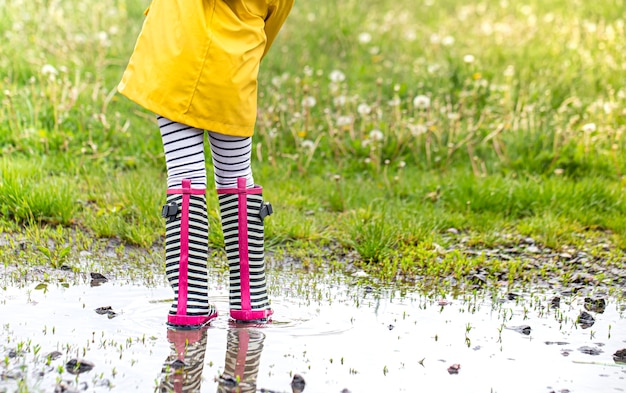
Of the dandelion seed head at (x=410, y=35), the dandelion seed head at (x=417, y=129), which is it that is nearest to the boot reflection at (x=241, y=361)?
the dandelion seed head at (x=417, y=129)

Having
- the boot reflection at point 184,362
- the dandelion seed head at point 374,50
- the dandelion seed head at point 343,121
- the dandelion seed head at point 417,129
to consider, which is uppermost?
the dandelion seed head at point 374,50

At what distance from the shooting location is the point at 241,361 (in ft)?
12.2

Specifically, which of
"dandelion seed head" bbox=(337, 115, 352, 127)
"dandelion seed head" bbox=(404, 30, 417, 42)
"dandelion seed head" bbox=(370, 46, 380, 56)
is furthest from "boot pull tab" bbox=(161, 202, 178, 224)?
"dandelion seed head" bbox=(404, 30, 417, 42)

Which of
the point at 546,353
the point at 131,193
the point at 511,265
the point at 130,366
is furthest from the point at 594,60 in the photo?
the point at 130,366

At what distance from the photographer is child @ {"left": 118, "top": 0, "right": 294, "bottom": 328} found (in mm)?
3787

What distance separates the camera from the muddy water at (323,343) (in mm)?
3506

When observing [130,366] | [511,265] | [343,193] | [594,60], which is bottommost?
[130,366]

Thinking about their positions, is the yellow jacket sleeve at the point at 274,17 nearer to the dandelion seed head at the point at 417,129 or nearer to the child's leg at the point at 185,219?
the child's leg at the point at 185,219

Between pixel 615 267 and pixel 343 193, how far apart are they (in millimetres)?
2114

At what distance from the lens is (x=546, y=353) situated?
3.97 meters

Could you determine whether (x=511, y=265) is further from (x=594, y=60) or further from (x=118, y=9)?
(x=118, y=9)

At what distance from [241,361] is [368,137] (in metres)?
4.19

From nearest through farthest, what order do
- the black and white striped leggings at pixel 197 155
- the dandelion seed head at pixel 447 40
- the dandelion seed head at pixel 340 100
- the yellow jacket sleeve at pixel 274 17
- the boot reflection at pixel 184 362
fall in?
the boot reflection at pixel 184 362
the black and white striped leggings at pixel 197 155
the yellow jacket sleeve at pixel 274 17
the dandelion seed head at pixel 340 100
the dandelion seed head at pixel 447 40

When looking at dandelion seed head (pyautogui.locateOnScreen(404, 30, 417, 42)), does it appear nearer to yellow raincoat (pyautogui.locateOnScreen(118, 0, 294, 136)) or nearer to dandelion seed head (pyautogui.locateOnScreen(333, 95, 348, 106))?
dandelion seed head (pyautogui.locateOnScreen(333, 95, 348, 106))
